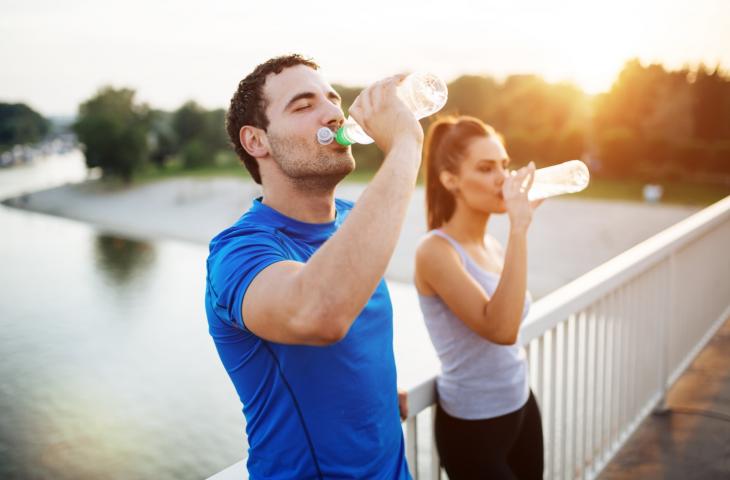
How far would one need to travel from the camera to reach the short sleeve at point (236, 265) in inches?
31.5

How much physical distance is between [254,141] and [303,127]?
116 millimetres

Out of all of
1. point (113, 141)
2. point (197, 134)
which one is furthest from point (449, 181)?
Result: point (197, 134)

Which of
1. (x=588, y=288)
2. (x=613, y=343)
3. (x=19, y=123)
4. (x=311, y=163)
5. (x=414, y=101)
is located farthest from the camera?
(x=19, y=123)

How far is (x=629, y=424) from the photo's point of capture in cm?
249

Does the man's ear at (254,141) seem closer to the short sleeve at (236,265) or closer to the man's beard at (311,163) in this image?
the man's beard at (311,163)

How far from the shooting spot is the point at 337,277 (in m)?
0.73

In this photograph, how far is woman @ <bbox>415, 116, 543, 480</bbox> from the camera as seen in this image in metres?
1.33

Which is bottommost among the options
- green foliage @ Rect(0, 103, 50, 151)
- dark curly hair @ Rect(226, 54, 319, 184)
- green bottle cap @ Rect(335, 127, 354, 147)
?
green bottle cap @ Rect(335, 127, 354, 147)

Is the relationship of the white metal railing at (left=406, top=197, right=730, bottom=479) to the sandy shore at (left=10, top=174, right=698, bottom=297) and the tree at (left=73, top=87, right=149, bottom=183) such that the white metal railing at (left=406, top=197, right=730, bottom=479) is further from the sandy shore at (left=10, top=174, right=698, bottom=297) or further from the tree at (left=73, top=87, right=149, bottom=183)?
the tree at (left=73, top=87, right=149, bottom=183)

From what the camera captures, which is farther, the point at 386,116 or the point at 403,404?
the point at 403,404

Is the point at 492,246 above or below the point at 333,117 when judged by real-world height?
below

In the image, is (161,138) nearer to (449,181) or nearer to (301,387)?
(449,181)


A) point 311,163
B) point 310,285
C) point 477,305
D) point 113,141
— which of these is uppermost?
point 113,141

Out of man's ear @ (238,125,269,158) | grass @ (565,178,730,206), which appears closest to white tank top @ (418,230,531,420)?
man's ear @ (238,125,269,158)
